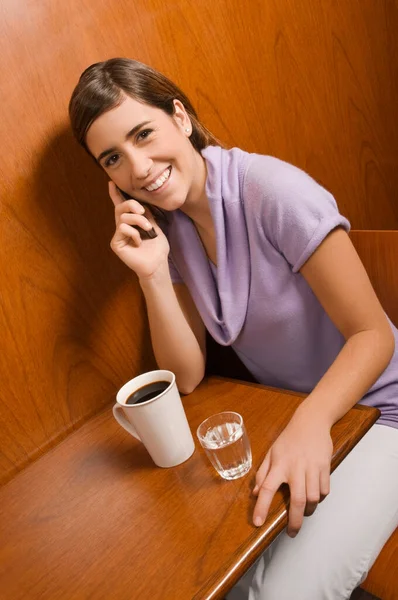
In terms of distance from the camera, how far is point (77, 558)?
769mm

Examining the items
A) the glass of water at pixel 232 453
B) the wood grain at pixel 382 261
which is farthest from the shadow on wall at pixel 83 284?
the wood grain at pixel 382 261

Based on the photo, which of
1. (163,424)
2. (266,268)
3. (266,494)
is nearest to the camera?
(266,494)

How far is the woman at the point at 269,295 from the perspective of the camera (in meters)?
0.86

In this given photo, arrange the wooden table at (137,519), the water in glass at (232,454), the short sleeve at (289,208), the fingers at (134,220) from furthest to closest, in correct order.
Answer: the fingers at (134,220) → the short sleeve at (289,208) → the water in glass at (232,454) → the wooden table at (137,519)

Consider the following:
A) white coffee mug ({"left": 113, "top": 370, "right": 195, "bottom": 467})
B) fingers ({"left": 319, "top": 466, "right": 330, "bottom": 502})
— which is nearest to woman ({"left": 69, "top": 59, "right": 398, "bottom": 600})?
fingers ({"left": 319, "top": 466, "right": 330, "bottom": 502})

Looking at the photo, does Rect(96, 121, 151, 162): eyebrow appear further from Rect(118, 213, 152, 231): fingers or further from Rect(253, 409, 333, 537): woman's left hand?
Rect(253, 409, 333, 537): woman's left hand

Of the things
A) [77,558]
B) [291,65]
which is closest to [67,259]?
[77,558]

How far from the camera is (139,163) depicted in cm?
104

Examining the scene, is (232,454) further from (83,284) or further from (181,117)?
(181,117)

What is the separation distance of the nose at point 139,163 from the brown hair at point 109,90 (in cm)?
10

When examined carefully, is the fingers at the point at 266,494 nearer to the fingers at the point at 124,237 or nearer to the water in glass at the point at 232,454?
the water in glass at the point at 232,454

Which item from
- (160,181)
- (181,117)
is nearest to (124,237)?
(160,181)

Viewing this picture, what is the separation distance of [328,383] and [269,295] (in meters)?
0.27

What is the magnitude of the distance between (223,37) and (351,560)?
50.3 inches
